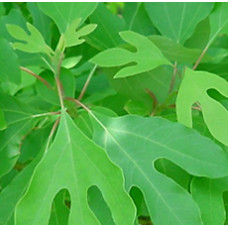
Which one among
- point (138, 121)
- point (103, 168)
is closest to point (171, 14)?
point (138, 121)

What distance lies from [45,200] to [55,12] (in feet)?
1.25

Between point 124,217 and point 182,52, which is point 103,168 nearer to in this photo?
point 124,217

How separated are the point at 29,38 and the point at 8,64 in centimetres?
10

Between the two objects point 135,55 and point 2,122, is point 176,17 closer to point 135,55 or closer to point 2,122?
point 135,55

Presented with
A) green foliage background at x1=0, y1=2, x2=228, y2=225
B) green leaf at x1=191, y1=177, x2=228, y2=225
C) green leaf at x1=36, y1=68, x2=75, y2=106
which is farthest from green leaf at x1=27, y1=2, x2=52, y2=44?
green leaf at x1=191, y1=177, x2=228, y2=225

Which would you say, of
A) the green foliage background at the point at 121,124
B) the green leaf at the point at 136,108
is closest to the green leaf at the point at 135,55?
the green foliage background at the point at 121,124

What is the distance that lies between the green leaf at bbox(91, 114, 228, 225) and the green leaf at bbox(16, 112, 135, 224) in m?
0.05

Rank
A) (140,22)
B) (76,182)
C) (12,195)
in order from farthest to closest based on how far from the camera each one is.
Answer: (140,22) → (12,195) → (76,182)

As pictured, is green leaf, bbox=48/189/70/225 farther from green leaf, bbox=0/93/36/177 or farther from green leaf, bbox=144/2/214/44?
green leaf, bbox=144/2/214/44

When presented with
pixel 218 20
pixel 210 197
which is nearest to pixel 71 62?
pixel 218 20

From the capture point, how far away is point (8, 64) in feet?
3.35

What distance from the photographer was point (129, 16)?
3.90 feet

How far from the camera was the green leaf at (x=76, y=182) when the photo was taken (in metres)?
0.83

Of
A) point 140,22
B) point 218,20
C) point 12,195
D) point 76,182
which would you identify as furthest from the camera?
point 140,22
